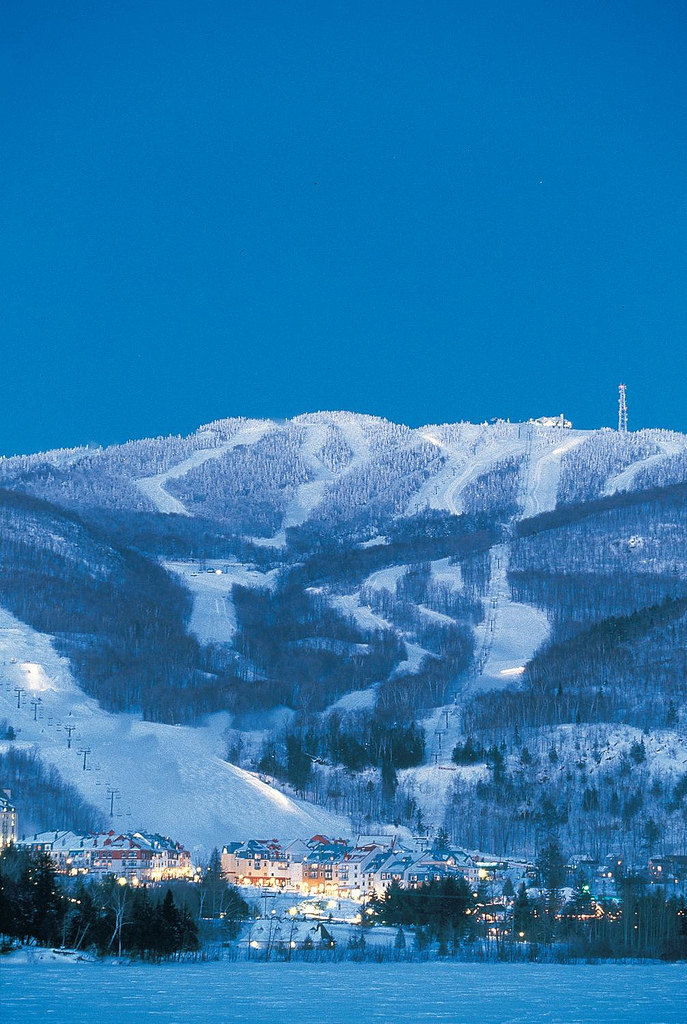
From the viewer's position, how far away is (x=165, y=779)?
140625mm

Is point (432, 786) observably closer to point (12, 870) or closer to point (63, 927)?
point (12, 870)

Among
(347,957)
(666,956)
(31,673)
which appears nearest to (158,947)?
(347,957)

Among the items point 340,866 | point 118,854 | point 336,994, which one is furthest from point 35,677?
point 336,994

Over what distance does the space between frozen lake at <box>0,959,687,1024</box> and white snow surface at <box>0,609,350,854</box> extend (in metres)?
60.9

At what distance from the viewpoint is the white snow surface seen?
133 meters

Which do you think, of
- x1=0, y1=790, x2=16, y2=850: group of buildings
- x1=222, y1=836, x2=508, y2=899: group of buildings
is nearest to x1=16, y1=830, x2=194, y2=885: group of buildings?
x1=0, y1=790, x2=16, y2=850: group of buildings

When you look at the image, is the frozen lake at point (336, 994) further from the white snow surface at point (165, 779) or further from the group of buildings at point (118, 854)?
the white snow surface at point (165, 779)

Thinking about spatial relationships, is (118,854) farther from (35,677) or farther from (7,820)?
(35,677)

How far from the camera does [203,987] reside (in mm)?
58219

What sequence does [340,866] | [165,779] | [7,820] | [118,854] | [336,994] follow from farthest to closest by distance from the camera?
[165,779] → [7,820] → [340,866] → [118,854] → [336,994]

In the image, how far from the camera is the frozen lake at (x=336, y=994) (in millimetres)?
48969

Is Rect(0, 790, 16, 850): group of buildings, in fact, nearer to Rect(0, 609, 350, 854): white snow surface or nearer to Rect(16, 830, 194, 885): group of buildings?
Rect(16, 830, 194, 885): group of buildings

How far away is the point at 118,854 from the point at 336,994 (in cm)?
5371

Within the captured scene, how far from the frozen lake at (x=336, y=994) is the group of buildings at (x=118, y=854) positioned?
3365 cm
